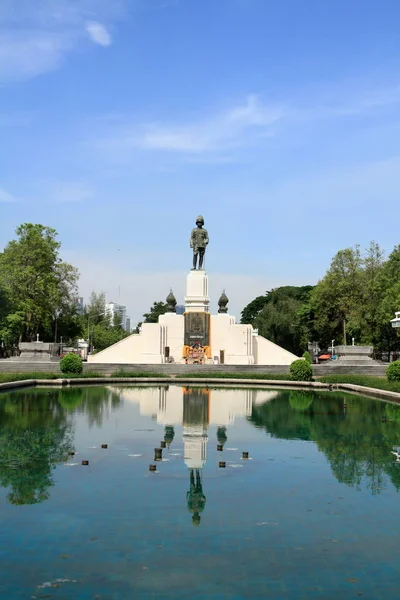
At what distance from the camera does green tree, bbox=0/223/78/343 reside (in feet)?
150

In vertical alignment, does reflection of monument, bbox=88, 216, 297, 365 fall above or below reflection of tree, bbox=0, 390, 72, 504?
above

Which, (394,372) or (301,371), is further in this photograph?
(301,371)

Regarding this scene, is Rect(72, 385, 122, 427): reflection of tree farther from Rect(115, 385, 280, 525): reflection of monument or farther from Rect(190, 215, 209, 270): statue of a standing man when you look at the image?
Rect(190, 215, 209, 270): statue of a standing man

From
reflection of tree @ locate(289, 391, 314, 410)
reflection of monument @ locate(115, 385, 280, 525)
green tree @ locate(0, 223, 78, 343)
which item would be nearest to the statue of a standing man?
green tree @ locate(0, 223, 78, 343)

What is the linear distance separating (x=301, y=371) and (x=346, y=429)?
50.2 ft

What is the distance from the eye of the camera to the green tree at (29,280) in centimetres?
4575

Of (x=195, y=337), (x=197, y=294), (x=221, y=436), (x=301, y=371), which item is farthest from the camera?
(x=197, y=294)

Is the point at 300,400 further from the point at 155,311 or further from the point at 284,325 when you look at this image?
the point at 155,311

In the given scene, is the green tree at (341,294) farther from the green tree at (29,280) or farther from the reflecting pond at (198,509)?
the reflecting pond at (198,509)

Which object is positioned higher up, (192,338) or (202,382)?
(192,338)

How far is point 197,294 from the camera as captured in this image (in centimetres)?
4316

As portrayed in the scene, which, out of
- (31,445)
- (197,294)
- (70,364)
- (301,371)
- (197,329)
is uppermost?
(197,294)

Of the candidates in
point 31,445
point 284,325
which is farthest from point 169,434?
point 284,325

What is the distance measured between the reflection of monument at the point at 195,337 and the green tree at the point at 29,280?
628 cm
